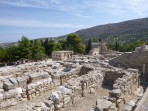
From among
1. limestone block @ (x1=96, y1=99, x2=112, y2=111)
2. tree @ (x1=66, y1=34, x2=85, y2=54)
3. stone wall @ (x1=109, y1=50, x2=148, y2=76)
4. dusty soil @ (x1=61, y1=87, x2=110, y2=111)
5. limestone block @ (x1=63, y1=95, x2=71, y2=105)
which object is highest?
tree @ (x1=66, y1=34, x2=85, y2=54)

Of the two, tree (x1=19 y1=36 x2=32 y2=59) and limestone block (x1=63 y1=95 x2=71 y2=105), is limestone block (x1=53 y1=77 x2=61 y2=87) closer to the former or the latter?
limestone block (x1=63 y1=95 x2=71 y2=105)

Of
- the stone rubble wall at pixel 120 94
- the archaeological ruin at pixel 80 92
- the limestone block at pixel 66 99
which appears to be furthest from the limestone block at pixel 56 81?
the stone rubble wall at pixel 120 94

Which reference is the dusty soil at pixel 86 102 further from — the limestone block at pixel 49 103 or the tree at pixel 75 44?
the tree at pixel 75 44

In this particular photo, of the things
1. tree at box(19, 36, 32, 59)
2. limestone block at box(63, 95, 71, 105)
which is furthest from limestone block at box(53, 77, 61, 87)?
tree at box(19, 36, 32, 59)

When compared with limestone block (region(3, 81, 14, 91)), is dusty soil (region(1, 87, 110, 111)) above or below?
below

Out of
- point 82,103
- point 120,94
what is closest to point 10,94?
point 82,103

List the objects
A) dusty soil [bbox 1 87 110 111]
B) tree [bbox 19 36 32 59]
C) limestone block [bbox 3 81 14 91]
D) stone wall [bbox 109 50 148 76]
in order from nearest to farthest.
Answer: dusty soil [bbox 1 87 110 111]
limestone block [bbox 3 81 14 91]
stone wall [bbox 109 50 148 76]
tree [bbox 19 36 32 59]

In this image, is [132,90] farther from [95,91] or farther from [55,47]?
[55,47]

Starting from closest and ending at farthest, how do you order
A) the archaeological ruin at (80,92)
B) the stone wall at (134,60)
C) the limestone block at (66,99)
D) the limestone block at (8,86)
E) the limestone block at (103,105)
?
the limestone block at (103,105) → the archaeological ruin at (80,92) → the limestone block at (66,99) → the limestone block at (8,86) → the stone wall at (134,60)

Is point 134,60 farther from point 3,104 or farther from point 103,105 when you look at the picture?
point 3,104

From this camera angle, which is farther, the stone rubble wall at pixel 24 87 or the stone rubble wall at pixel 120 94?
the stone rubble wall at pixel 24 87

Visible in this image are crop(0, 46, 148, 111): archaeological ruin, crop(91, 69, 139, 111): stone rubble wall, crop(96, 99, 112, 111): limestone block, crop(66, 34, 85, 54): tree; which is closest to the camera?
crop(96, 99, 112, 111): limestone block

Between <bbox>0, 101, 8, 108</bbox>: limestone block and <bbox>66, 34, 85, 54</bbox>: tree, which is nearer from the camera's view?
<bbox>0, 101, 8, 108</bbox>: limestone block

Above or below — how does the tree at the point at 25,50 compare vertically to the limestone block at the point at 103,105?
above
